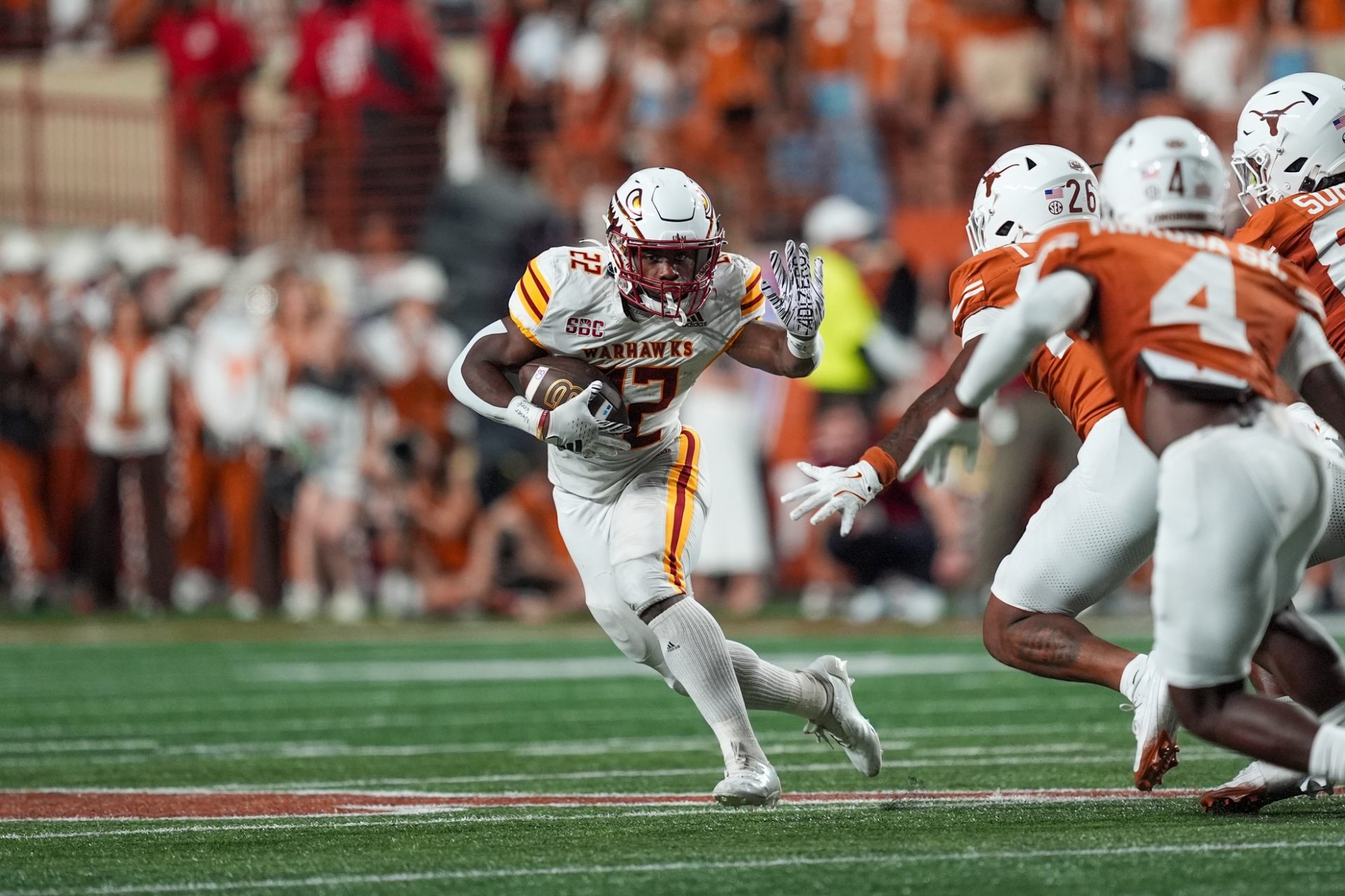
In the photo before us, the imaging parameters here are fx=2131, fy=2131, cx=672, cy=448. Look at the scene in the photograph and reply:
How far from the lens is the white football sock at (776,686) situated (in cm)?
584

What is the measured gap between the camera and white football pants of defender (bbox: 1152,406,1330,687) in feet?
14.3

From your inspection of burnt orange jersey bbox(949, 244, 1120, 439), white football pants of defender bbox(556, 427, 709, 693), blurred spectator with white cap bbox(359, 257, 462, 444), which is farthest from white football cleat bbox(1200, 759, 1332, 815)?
blurred spectator with white cap bbox(359, 257, 462, 444)

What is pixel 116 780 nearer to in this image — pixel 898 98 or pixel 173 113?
pixel 898 98

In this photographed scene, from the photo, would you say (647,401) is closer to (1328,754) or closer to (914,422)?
(914,422)

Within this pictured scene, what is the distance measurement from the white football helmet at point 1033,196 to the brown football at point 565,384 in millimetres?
1100

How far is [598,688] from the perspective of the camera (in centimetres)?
953

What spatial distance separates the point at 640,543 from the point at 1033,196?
1434 mm

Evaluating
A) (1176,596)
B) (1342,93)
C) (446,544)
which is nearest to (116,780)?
(1176,596)

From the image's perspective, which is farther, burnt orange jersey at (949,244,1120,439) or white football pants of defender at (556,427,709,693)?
white football pants of defender at (556,427,709,693)

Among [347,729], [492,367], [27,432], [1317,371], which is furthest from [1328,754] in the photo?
[27,432]

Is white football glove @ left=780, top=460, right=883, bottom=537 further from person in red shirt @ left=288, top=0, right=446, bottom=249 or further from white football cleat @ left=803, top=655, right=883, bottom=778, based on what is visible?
person in red shirt @ left=288, top=0, right=446, bottom=249

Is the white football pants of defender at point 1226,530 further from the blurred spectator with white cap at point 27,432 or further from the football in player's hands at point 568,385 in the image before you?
the blurred spectator with white cap at point 27,432

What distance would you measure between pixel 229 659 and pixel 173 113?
739 cm

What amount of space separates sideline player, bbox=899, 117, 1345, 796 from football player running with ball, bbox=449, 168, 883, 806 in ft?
4.16
